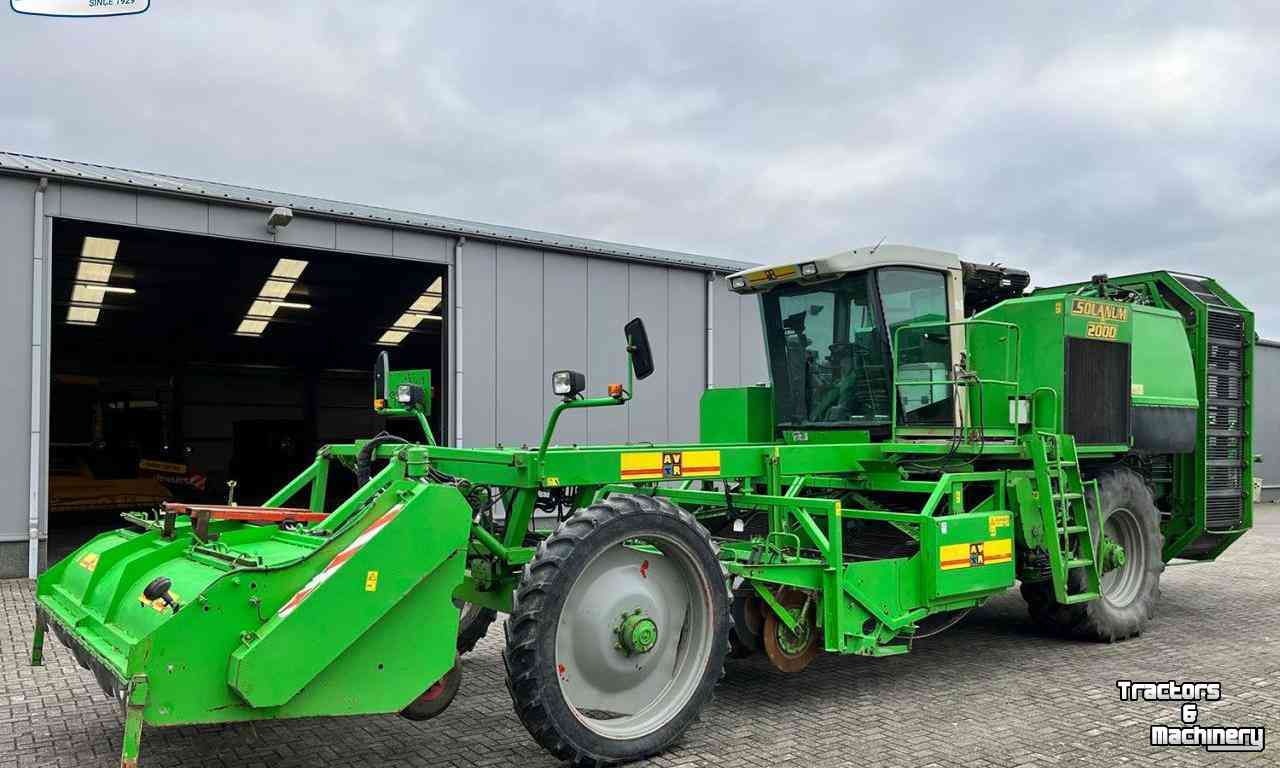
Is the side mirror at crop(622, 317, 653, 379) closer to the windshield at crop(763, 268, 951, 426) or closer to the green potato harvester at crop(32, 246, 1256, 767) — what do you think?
the green potato harvester at crop(32, 246, 1256, 767)

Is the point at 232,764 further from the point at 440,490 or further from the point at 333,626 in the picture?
the point at 440,490

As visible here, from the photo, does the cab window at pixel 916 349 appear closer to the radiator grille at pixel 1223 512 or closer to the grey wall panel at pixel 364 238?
the radiator grille at pixel 1223 512

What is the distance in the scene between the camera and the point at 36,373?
34.6 ft

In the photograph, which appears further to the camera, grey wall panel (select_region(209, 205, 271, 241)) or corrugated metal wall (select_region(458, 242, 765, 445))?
corrugated metal wall (select_region(458, 242, 765, 445))

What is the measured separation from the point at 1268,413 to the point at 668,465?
83.0 feet

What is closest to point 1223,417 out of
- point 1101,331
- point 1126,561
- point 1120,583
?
point 1126,561

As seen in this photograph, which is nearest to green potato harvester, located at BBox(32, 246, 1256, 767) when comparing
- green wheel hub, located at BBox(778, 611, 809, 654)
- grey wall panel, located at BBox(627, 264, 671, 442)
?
green wheel hub, located at BBox(778, 611, 809, 654)

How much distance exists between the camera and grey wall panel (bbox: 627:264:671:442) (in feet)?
48.8

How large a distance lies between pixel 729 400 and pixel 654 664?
11.3 ft

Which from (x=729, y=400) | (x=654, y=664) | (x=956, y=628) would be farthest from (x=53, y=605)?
(x=956, y=628)

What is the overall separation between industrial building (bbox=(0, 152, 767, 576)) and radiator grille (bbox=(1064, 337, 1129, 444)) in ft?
19.8

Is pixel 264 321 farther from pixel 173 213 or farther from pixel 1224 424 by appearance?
pixel 1224 424

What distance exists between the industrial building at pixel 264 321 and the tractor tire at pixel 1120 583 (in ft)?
20.0

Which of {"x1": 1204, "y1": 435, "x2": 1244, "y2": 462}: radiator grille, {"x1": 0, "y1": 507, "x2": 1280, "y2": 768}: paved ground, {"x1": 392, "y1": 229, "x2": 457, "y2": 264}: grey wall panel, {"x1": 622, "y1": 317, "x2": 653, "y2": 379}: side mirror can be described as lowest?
{"x1": 0, "y1": 507, "x2": 1280, "y2": 768}: paved ground
